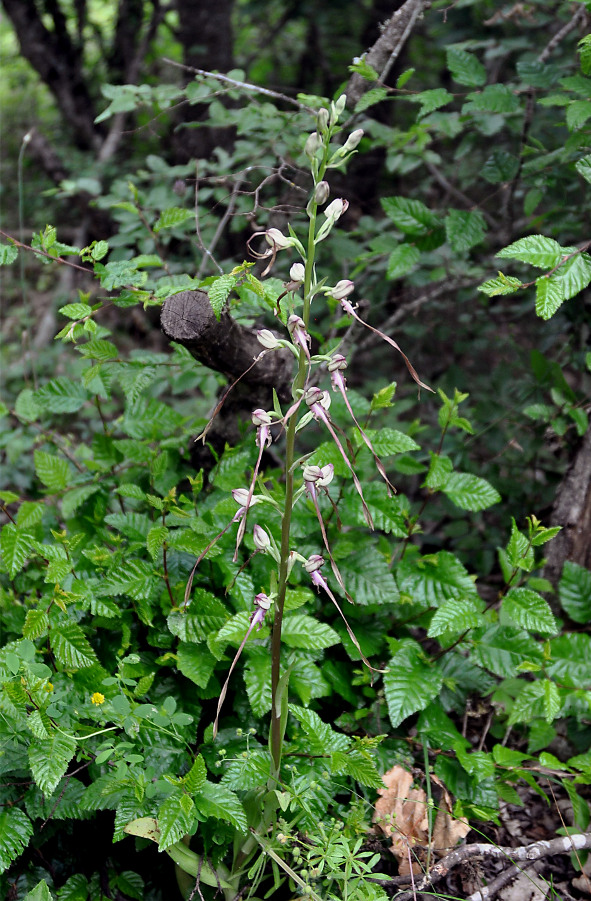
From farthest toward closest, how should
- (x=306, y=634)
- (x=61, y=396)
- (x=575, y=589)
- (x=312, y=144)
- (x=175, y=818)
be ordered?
1. (x=61, y=396)
2. (x=575, y=589)
3. (x=306, y=634)
4. (x=175, y=818)
5. (x=312, y=144)

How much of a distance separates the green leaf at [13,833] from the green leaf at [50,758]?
0.45 ft

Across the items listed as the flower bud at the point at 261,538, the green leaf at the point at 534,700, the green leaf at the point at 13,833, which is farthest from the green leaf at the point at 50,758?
the green leaf at the point at 534,700

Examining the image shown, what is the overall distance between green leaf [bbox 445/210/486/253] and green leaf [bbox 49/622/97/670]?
1.72m

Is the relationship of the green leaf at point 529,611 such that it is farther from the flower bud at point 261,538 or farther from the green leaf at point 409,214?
the green leaf at point 409,214

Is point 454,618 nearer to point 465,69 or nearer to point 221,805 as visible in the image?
point 221,805

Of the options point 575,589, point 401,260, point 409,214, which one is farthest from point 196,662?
point 409,214

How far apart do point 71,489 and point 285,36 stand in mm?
5298

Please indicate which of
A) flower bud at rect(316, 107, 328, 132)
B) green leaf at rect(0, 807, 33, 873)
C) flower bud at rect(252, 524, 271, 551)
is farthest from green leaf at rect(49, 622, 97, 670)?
flower bud at rect(316, 107, 328, 132)

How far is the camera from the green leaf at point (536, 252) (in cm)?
157

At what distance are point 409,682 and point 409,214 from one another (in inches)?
61.9

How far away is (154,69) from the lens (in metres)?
5.81

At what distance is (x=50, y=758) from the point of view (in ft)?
4.20

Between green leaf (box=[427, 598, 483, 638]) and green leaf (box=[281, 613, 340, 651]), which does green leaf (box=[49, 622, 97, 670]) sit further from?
green leaf (box=[427, 598, 483, 638])

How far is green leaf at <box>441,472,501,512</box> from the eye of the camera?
1.85 m
